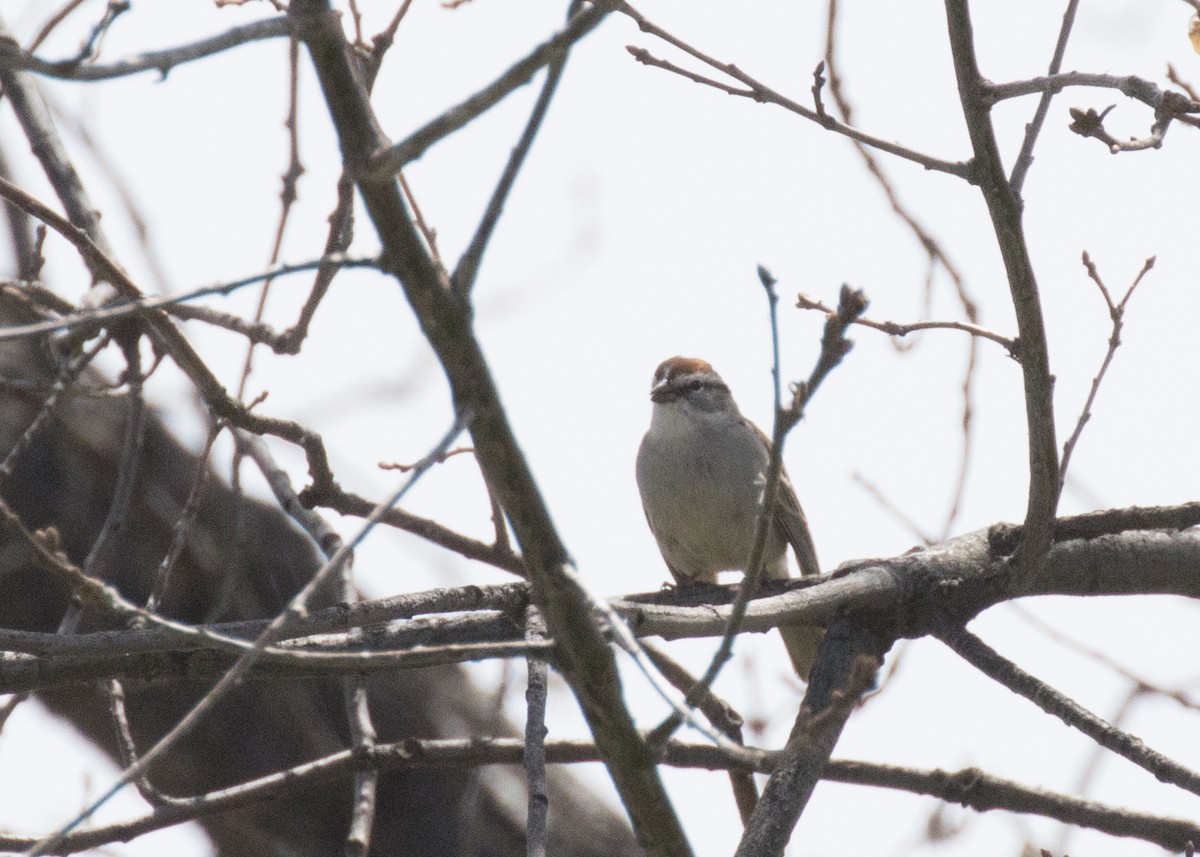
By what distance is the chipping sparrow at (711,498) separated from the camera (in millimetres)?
5527

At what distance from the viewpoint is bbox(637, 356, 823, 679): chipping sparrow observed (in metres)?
5.53

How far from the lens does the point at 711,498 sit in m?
5.55

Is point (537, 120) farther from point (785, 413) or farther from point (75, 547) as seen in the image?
point (75, 547)

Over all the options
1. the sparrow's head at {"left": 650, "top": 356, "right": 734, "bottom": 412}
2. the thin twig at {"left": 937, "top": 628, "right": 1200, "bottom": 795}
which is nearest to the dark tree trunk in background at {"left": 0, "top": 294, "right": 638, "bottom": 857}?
the sparrow's head at {"left": 650, "top": 356, "right": 734, "bottom": 412}

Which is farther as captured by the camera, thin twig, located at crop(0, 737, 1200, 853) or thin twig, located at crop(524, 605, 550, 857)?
thin twig, located at crop(0, 737, 1200, 853)

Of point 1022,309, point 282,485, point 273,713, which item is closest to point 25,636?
point 282,485

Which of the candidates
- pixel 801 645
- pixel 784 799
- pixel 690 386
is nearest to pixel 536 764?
pixel 784 799

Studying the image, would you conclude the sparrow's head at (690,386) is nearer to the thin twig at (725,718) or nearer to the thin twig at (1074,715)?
the thin twig at (725,718)

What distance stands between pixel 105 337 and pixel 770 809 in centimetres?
232

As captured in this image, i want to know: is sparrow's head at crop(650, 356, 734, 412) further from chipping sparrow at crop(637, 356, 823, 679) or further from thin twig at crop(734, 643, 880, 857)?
thin twig at crop(734, 643, 880, 857)

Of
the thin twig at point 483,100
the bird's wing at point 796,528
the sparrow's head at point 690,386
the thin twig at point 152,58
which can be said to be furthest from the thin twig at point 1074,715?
the sparrow's head at point 690,386

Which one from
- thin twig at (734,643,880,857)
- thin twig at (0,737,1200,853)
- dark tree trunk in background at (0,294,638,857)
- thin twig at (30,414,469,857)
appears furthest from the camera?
dark tree trunk in background at (0,294,638,857)

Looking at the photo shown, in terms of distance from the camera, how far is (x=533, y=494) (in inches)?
66.3

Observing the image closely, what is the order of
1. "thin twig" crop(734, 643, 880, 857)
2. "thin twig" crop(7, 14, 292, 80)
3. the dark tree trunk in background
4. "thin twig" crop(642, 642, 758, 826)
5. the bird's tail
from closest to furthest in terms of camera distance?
"thin twig" crop(7, 14, 292, 80) < "thin twig" crop(734, 643, 880, 857) < "thin twig" crop(642, 642, 758, 826) < the dark tree trunk in background < the bird's tail
